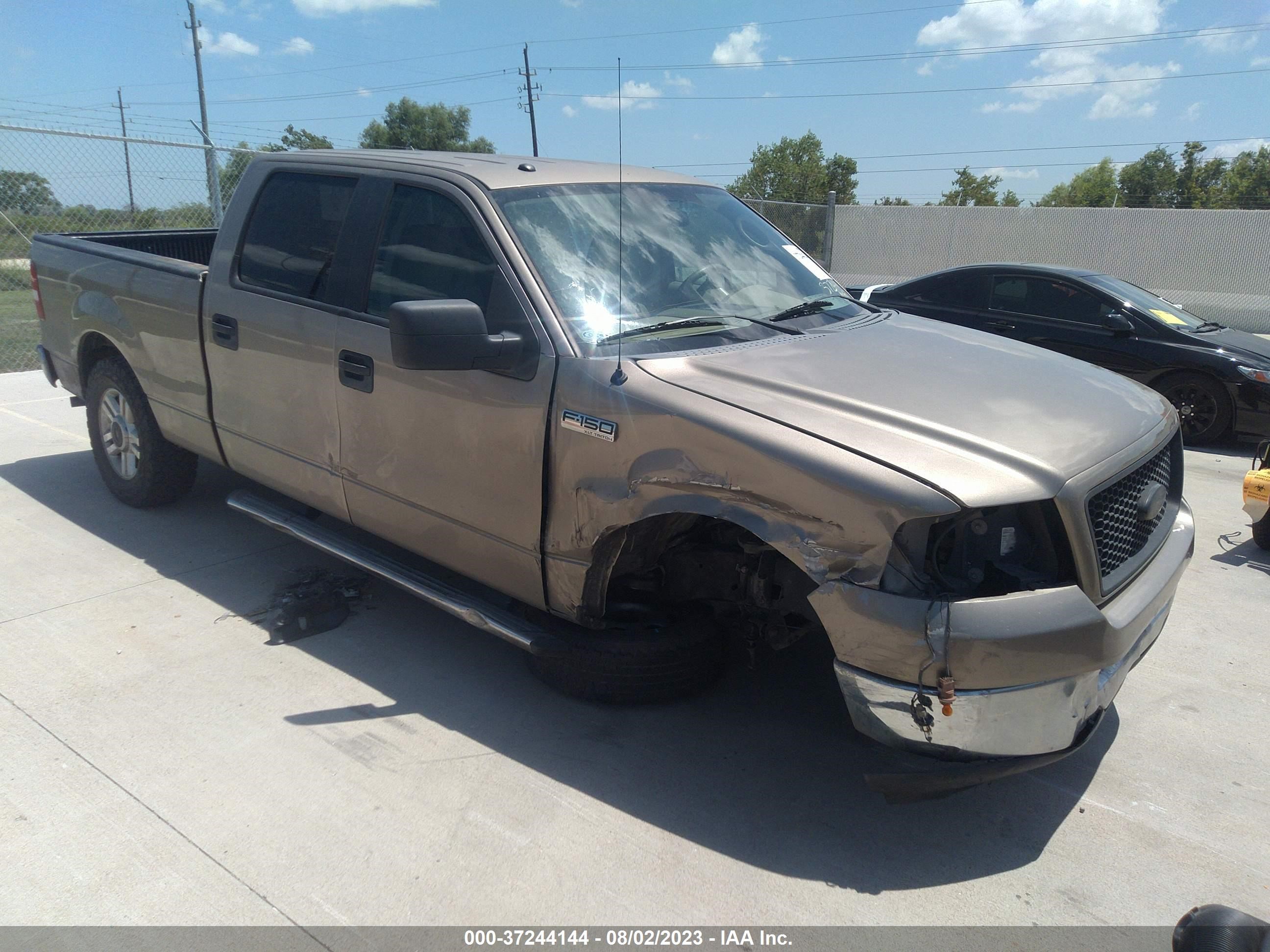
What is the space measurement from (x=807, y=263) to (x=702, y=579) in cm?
175

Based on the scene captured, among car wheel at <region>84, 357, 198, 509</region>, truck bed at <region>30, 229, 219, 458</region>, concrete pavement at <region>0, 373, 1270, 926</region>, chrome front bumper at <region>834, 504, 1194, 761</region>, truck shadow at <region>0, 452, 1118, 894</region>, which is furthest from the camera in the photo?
car wheel at <region>84, 357, 198, 509</region>

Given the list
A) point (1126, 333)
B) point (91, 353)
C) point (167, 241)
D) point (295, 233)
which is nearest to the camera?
point (295, 233)

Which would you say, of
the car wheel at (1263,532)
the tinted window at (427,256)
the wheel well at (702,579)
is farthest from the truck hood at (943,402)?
the car wheel at (1263,532)

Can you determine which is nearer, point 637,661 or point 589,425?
point 589,425

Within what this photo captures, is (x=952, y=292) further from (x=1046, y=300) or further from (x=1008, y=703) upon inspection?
(x=1008, y=703)

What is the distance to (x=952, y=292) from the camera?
9.48m

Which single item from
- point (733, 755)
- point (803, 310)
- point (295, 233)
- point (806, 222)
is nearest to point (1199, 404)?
point (803, 310)

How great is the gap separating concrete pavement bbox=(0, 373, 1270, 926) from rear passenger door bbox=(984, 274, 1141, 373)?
14.7ft

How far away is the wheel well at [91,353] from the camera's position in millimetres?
5480

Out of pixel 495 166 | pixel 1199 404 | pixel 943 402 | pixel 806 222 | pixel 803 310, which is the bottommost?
pixel 1199 404

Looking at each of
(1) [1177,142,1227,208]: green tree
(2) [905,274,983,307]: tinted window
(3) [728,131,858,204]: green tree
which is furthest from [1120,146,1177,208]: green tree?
(2) [905,274,983,307]: tinted window

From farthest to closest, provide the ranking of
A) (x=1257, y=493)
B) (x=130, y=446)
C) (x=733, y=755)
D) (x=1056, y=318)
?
1. (x=1056, y=318)
2. (x=130, y=446)
3. (x=1257, y=493)
4. (x=733, y=755)

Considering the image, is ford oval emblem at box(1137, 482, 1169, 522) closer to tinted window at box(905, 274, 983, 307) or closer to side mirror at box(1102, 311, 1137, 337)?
side mirror at box(1102, 311, 1137, 337)

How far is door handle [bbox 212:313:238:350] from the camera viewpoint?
14.3 ft
